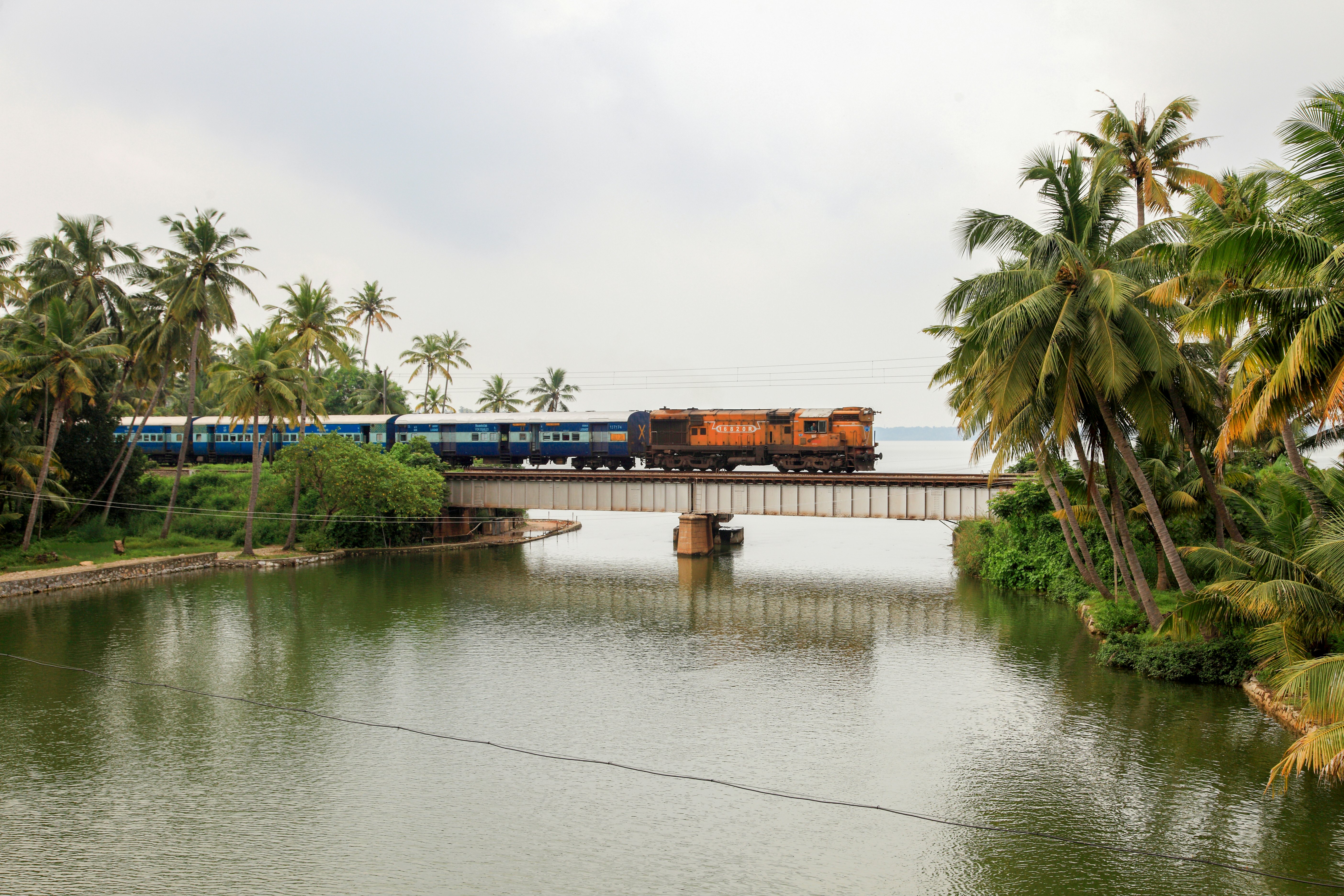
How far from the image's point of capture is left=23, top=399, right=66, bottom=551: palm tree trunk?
42.5 meters

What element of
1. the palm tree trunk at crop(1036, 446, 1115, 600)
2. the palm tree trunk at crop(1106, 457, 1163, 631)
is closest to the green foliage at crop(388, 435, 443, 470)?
the palm tree trunk at crop(1036, 446, 1115, 600)

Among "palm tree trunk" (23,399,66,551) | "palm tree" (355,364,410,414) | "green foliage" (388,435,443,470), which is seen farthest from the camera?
"palm tree" (355,364,410,414)

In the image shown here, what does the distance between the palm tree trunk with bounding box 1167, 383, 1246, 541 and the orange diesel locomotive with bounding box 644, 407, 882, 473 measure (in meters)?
24.7

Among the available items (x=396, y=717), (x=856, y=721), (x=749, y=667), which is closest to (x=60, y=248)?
(x=396, y=717)

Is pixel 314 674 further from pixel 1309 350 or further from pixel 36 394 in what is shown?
pixel 36 394

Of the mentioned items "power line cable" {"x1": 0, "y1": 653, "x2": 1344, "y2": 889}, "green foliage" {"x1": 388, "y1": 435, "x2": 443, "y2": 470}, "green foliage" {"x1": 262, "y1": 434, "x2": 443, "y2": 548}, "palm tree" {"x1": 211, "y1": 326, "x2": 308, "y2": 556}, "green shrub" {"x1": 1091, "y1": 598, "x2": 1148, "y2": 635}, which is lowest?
"power line cable" {"x1": 0, "y1": 653, "x2": 1344, "y2": 889}

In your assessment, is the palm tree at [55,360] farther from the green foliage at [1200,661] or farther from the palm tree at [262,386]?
the green foliage at [1200,661]

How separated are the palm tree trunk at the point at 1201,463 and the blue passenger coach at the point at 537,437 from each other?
3421 cm

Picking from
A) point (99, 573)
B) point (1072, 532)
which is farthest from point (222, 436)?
point (1072, 532)

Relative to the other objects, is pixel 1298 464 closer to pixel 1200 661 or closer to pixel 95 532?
pixel 1200 661

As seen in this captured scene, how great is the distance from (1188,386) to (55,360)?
1848 inches

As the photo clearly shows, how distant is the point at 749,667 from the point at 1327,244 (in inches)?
737

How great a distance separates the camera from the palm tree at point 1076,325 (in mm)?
20344

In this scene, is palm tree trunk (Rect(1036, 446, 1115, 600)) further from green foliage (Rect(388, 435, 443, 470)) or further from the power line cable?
green foliage (Rect(388, 435, 443, 470))
